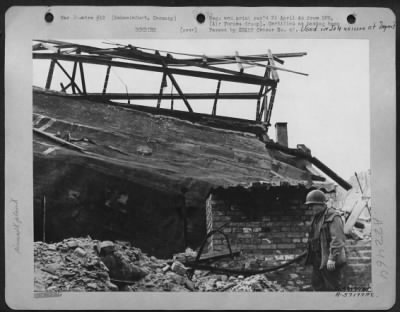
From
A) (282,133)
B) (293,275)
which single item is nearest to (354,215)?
(293,275)

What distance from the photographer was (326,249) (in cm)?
443

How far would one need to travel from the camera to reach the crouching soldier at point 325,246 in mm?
4398

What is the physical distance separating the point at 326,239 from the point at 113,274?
1.51m

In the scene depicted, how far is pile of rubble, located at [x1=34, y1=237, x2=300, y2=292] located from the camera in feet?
14.3

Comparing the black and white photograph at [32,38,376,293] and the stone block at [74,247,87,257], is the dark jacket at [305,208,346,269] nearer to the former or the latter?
the black and white photograph at [32,38,376,293]

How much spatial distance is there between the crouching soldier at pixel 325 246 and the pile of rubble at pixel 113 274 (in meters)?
0.26

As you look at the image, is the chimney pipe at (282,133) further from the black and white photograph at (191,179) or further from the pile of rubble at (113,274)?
the pile of rubble at (113,274)

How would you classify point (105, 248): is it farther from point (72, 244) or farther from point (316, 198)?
point (316, 198)

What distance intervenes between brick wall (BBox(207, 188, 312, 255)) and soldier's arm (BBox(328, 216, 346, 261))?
17 centimetres

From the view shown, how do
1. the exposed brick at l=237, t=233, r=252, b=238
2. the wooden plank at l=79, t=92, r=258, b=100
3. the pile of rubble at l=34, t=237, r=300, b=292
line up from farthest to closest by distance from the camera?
the wooden plank at l=79, t=92, r=258, b=100
the exposed brick at l=237, t=233, r=252, b=238
the pile of rubble at l=34, t=237, r=300, b=292

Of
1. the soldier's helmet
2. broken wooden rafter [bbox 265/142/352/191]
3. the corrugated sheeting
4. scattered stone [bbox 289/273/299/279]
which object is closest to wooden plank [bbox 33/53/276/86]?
the corrugated sheeting

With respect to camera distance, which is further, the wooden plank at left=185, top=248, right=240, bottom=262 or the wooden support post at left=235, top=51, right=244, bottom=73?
the wooden support post at left=235, top=51, right=244, bottom=73

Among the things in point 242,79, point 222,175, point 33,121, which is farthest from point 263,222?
point 33,121

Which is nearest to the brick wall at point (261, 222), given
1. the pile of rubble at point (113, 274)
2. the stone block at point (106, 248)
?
the pile of rubble at point (113, 274)
